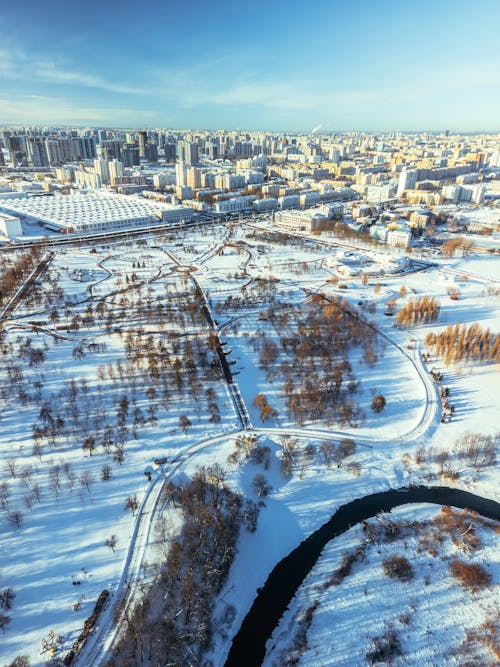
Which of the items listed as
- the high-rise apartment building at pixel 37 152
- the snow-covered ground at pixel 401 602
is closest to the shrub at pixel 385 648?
the snow-covered ground at pixel 401 602

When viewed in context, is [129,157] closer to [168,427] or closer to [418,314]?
[418,314]

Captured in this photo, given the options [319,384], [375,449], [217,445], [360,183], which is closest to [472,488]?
[375,449]

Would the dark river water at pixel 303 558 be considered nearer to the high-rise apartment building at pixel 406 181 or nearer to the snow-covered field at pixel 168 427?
the snow-covered field at pixel 168 427

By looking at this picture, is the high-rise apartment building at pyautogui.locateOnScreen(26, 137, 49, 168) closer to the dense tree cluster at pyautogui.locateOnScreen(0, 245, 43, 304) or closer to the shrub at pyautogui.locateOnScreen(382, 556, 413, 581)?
the dense tree cluster at pyautogui.locateOnScreen(0, 245, 43, 304)

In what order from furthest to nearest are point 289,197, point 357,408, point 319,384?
point 289,197 < point 319,384 < point 357,408

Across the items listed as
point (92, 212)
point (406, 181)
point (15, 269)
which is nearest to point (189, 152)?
point (92, 212)

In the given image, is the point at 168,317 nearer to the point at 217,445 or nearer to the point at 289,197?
the point at 217,445
